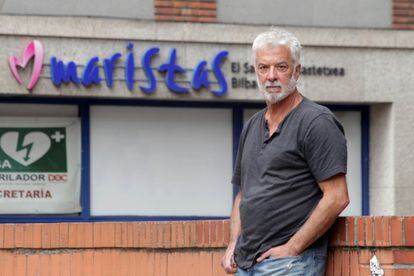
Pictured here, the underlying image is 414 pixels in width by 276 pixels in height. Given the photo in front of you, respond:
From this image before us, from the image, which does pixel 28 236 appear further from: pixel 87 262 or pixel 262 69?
pixel 262 69

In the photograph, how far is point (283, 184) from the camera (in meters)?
3.37

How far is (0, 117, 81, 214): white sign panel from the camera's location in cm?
1073

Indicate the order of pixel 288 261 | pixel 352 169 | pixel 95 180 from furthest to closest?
1. pixel 352 169
2. pixel 95 180
3. pixel 288 261

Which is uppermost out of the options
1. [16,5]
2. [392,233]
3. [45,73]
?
[16,5]

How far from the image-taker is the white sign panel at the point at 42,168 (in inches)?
423

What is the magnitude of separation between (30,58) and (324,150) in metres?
7.28

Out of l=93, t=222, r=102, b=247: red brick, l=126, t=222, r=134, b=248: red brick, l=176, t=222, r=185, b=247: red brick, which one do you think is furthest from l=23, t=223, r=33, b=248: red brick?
l=176, t=222, r=185, b=247: red brick

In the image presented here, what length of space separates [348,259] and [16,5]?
24.6 feet

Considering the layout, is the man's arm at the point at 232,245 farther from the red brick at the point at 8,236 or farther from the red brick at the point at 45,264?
the red brick at the point at 8,236

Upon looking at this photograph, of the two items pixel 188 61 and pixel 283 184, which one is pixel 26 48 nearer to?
pixel 188 61

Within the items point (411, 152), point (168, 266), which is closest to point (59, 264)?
point (168, 266)

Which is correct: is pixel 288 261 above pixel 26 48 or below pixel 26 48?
below

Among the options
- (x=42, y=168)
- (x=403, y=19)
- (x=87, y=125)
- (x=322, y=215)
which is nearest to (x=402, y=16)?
(x=403, y=19)

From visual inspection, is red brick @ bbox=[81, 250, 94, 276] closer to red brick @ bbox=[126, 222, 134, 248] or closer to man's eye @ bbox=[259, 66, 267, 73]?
red brick @ bbox=[126, 222, 134, 248]
